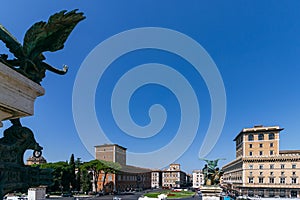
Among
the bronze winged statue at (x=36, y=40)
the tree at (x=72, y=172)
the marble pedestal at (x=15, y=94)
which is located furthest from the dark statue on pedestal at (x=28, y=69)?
the tree at (x=72, y=172)

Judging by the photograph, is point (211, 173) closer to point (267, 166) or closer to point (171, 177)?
point (267, 166)

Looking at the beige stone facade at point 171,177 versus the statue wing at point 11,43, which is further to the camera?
the beige stone facade at point 171,177

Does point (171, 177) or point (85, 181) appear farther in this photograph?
point (171, 177)

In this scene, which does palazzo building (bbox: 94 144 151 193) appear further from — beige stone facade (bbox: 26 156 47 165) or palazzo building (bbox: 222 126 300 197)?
palazzo building (bbox: 222 126 300 197)

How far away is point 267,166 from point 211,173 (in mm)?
29956

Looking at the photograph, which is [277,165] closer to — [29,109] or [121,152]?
[121,152]

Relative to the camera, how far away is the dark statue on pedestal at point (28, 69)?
2.60 metres

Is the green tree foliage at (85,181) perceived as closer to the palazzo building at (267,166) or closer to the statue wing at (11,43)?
the palazzo building at (267,166)

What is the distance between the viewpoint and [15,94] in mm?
2396

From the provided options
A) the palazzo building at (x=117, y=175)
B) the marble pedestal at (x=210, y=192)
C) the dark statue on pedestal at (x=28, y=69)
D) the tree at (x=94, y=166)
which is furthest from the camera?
the palazzo building at (x=117, y=175)

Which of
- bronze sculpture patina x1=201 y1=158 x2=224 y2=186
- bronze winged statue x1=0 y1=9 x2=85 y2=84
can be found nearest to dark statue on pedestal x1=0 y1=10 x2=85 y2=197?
bronze winged statue x1=0 y1=9 x2=85 y2=84

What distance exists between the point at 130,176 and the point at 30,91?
58150 mm

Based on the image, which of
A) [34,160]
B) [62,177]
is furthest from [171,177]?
[34,160]

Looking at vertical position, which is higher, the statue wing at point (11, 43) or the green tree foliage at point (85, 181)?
the statue wing at point (11, 43)
